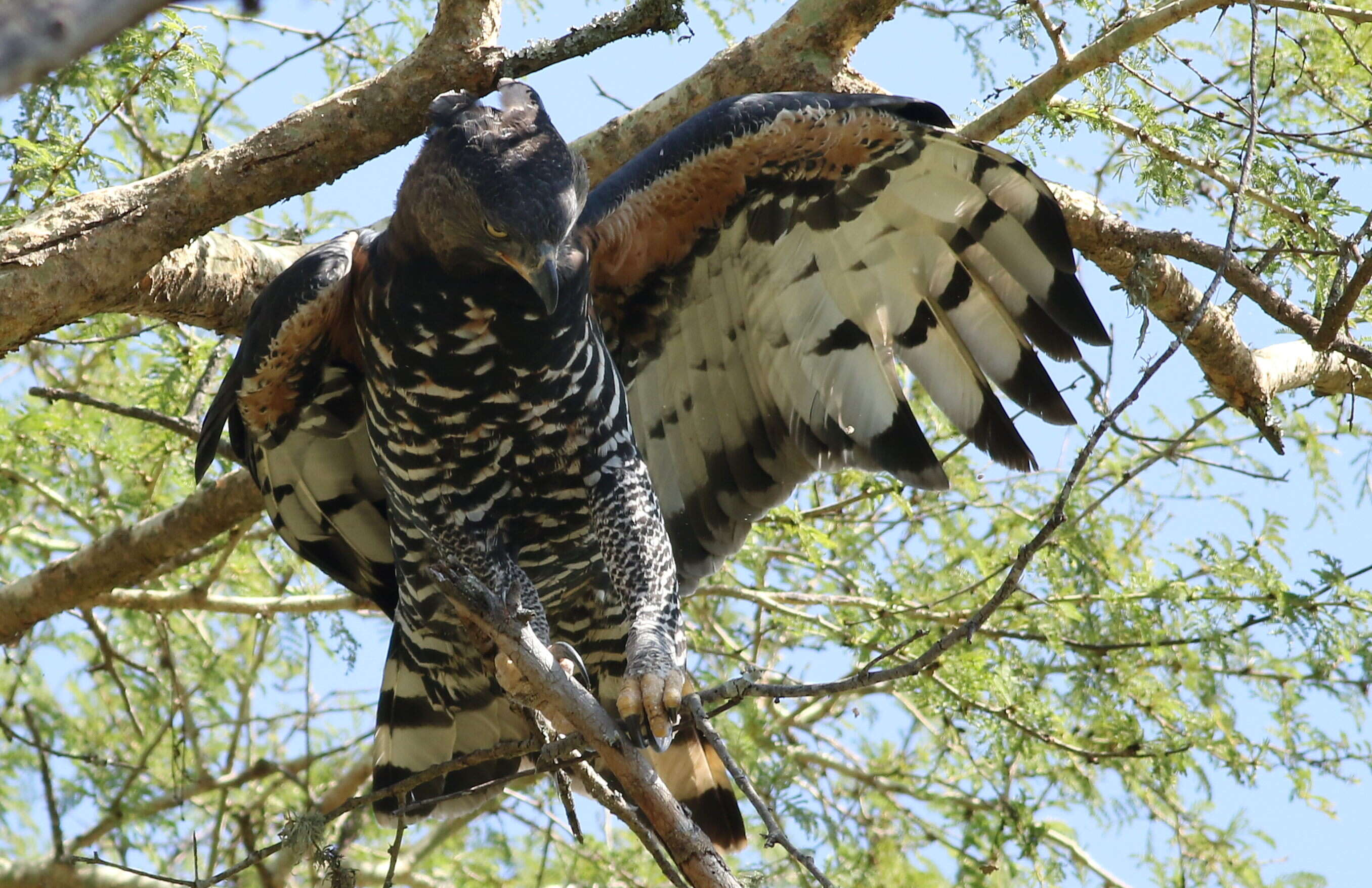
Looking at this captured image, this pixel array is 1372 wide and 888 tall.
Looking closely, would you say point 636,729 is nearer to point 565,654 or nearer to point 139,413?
point 565,654

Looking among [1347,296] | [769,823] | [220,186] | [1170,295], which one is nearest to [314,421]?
[220,186]

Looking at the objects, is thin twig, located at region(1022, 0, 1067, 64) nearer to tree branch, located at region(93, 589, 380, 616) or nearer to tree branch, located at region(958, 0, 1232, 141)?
tree branch, located at region(958, 0, 1232, 141)

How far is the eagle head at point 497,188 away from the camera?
3342mm

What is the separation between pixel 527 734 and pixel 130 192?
2.20 metres

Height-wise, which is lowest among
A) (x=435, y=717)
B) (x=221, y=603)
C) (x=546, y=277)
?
(x=435, y=717)

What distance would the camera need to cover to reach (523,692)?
3160 mm

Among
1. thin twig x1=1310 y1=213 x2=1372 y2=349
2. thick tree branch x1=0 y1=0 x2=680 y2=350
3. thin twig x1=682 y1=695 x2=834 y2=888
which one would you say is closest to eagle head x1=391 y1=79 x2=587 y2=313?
thick tree branch x1=0 y1=0 x2=680 y2=350

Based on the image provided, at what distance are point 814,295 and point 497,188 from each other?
1334 millimetres

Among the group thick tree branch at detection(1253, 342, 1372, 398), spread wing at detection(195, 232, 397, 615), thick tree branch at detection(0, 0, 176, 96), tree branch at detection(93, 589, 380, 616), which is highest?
tree branch at detection(93, 589, 380, 616)

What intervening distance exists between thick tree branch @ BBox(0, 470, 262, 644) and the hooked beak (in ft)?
5.74

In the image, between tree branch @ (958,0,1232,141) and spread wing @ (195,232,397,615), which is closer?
spread wing @ (195,232,397,615)

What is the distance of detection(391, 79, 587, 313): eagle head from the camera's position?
11.0ft

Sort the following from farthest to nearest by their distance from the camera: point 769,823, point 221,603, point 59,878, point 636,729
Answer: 1. point 221,603
2. point 59,878
3. point 636,729
4. point 769,823

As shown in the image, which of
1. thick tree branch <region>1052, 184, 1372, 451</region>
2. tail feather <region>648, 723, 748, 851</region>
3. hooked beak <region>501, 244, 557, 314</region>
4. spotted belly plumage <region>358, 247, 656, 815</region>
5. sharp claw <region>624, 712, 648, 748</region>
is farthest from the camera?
thick tree branch <region>1052, 184, 1372, 451</region>
